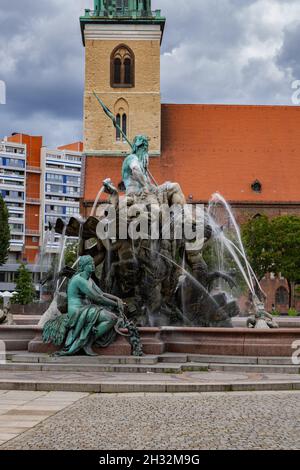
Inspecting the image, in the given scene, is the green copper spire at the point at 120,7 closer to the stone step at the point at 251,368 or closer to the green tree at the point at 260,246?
the green tree at the point at 260,246

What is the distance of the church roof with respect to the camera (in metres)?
56.7

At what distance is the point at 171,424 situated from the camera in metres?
6.61

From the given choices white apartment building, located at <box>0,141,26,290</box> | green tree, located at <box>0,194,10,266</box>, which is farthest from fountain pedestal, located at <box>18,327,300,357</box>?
white apartment building, located at <box>0,141,26,290</box>

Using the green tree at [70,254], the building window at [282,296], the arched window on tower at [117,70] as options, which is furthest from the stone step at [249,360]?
the arched window on tower at [117,70]

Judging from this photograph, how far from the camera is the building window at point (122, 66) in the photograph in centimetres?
5631

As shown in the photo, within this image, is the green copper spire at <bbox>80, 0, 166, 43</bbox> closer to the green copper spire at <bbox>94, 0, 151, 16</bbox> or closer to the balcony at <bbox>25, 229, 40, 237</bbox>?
the green copper spire at <bbox>94, 0, 151, 16</bbox>

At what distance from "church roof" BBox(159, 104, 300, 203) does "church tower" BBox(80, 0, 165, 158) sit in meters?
2.86

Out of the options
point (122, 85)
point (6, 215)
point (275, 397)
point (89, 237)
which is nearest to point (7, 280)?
point (6, 215)

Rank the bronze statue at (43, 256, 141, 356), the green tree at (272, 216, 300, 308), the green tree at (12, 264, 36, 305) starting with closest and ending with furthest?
the bronze statue at (43, 256, 141, 356), the green tree at (12, 264, 36, 305), the green tree at (272, 216, 300, 308)

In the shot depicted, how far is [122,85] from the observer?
56.1 m

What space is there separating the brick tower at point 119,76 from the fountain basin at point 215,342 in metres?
43.9

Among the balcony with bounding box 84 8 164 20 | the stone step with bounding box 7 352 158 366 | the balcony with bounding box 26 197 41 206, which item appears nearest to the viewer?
the stone step with bounding box 7 352 158 366
